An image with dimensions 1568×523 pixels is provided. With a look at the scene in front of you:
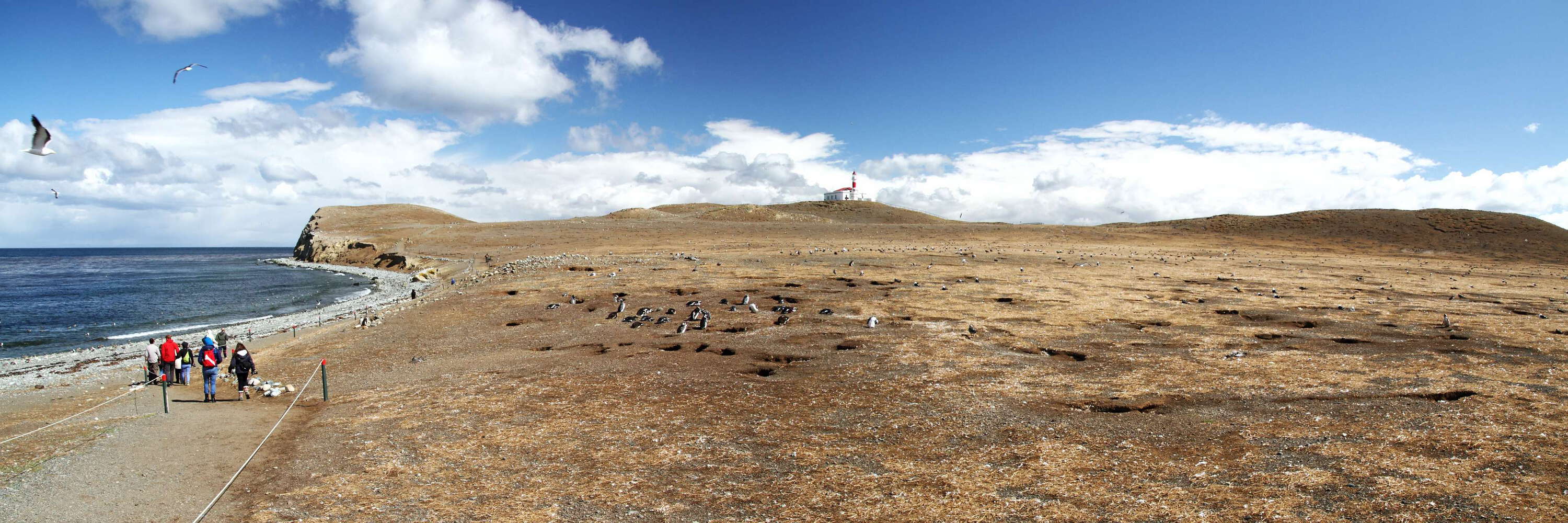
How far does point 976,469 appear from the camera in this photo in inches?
384

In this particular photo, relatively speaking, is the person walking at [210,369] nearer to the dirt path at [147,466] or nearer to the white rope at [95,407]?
the dirt path at [147,466]

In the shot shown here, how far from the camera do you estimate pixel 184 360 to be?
1650 centimetres

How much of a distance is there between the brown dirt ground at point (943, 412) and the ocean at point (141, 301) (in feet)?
51.9

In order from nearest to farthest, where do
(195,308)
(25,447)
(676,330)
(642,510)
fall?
1. (642,510)
2. (25,447)
3. (676,330)
4. (195,308)

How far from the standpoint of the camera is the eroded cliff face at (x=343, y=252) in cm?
6538

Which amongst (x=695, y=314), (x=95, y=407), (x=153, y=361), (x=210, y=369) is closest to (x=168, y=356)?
(x=95, y=407)

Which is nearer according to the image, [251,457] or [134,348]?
[251,457]

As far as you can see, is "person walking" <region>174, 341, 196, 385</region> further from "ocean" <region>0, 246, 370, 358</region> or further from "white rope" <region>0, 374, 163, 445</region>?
"ocean" <region>0, 246, 370, 358</region>

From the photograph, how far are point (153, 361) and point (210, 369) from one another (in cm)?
520

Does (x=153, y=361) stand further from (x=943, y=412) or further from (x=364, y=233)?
(x=364, y=233)

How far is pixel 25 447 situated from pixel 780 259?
107 feet

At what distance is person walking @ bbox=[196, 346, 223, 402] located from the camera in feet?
46.8

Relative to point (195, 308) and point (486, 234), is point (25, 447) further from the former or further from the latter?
point (486, 234)

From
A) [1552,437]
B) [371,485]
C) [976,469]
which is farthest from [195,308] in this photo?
[1552,437]
